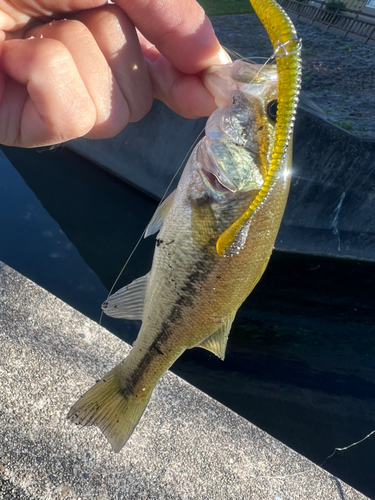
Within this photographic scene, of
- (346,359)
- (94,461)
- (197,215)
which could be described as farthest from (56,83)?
(346,359)

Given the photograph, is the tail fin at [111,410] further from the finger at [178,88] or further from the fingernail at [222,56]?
the fingernail at [222,56]

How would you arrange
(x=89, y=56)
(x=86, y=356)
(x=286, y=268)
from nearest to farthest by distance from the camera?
(x=89, y=56)
(x=86, y=356)
(x=286, y=268)

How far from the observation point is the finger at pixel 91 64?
1636 mm

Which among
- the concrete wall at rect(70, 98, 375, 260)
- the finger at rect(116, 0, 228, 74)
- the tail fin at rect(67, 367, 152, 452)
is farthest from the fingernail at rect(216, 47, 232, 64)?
the concrete wall at rect(70, 98, 375, 260)

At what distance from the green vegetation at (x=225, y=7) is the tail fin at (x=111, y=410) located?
14973 mm

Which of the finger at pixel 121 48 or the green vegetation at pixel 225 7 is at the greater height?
the finger at pixel 121 48

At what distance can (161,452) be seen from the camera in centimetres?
252

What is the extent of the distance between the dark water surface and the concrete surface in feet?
7.44

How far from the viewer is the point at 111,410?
1.99 m

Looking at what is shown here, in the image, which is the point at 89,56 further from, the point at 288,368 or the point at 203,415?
the point at 288,368

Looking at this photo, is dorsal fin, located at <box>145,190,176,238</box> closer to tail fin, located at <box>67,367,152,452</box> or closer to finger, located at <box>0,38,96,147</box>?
finger, located at <box>0,38,96,147</box>

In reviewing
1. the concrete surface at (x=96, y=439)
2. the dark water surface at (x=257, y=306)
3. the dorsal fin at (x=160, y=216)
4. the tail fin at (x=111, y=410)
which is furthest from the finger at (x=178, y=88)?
the dark water surface at (x=257, y=306)

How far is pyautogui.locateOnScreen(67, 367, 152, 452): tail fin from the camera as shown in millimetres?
1952

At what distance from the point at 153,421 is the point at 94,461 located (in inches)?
19.8
